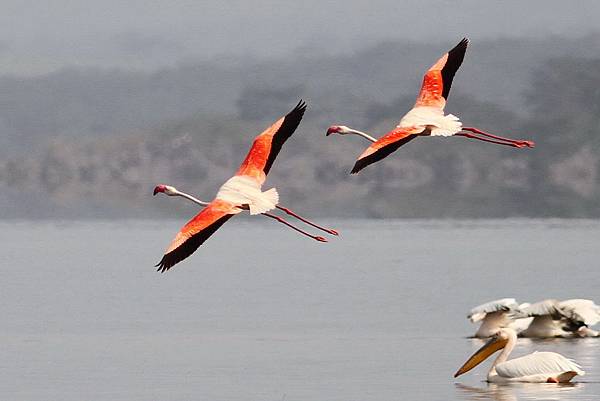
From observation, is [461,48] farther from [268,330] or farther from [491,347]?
[268,330]

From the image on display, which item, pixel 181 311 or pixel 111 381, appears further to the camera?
pixel 181 311

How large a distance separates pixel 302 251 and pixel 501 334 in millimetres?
111058

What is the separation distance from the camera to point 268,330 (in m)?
48.6

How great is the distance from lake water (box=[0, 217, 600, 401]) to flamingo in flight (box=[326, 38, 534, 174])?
7.85m

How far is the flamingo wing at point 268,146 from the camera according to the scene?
24969 mm

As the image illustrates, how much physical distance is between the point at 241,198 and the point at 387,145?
5.74 ft

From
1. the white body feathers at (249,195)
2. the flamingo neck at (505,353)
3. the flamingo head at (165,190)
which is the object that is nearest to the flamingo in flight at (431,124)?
the white body feathers at (249,195)

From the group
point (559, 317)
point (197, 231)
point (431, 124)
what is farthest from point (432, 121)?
point (559, 317)

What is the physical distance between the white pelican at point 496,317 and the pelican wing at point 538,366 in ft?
27.6

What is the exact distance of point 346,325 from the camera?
5006cm

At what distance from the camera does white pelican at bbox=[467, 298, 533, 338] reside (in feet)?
144

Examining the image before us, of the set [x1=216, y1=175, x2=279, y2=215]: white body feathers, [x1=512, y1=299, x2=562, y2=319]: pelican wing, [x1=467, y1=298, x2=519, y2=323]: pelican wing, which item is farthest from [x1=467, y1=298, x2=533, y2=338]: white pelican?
[x1=216, y1=175, x2=279, y2=215]: white body feathers

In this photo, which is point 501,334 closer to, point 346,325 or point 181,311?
point 346,325

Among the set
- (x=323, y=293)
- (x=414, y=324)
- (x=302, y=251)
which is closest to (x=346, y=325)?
(x=414, y=324)
